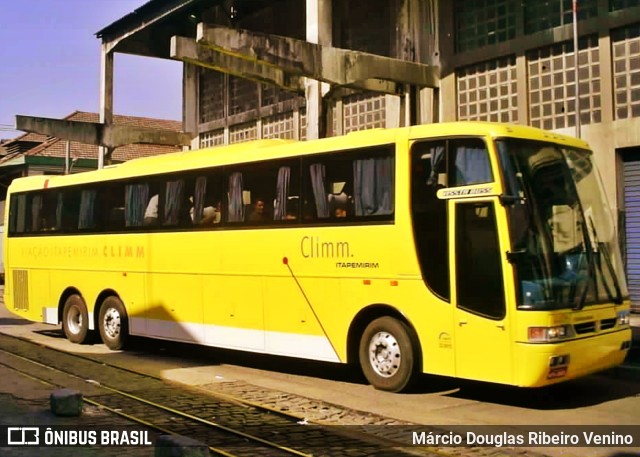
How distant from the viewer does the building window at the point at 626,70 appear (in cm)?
1485

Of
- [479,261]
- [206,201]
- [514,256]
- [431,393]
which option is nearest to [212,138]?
[206,201]

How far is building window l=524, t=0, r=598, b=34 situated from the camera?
15.7 m

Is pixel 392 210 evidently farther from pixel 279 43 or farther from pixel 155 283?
pixel 279 43

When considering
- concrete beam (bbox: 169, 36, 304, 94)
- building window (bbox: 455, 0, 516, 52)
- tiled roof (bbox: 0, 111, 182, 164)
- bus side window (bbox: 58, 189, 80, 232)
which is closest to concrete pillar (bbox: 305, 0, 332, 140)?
concrete beam (bbox: 169, 36, 304, 94)

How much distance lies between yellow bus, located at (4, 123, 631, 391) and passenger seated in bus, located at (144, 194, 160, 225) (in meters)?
0.04

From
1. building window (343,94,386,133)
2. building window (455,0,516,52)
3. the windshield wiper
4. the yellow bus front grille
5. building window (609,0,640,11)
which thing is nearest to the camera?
the windshield wiper

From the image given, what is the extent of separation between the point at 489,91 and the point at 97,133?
15292 millimetres

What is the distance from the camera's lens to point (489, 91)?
1755 centimetres

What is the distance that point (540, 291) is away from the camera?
8.02m

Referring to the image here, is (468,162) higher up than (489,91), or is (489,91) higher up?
(489,91)

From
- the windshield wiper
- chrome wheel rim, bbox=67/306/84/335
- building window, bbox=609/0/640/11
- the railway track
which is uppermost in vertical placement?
building window, bbox=609/0/640/11

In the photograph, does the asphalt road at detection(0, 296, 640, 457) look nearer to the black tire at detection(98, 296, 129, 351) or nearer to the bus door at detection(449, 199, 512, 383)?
the black tire at detection(98, 296, 129, 351)

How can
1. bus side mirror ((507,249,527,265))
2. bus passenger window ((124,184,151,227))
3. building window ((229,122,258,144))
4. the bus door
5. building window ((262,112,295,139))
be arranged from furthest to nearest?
building window ((229,122,258,144))
building window ((262,112,295,139))
bus passenger window ((124,184,151,227))
the bus door
bus side mirror ((507,249,527,265))

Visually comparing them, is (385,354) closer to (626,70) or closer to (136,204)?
(136,204)
